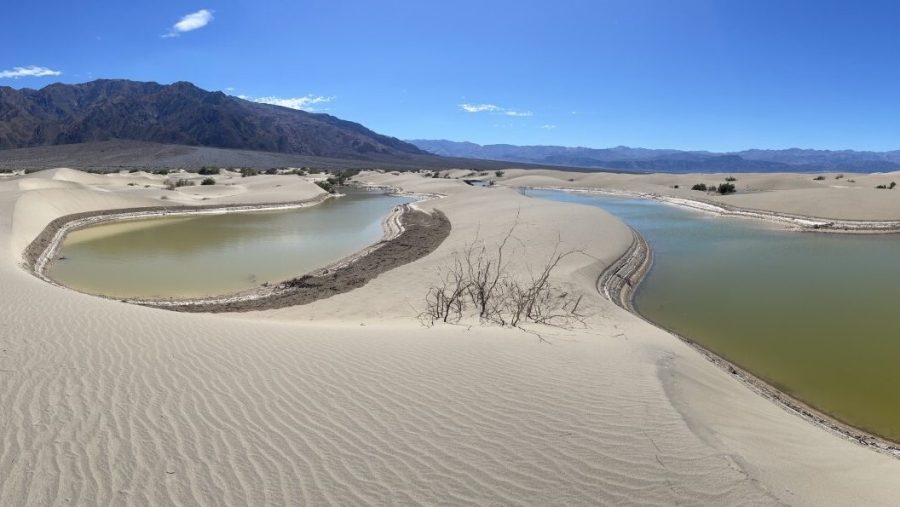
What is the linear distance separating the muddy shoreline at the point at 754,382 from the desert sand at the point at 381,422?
0.67 meters

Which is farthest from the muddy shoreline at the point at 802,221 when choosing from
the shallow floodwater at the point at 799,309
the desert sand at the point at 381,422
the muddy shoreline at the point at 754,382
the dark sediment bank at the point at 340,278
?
the desert sand at the point at 381,422

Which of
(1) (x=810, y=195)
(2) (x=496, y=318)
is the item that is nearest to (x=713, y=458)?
(2) (x=496, y=318)

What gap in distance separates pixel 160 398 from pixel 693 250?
1737 cm

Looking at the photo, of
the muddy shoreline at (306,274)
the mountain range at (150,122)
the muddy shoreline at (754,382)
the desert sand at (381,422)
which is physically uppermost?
the mountain range at (150,122)

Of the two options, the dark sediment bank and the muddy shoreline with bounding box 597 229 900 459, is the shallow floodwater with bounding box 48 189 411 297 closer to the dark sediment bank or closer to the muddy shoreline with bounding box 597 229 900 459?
the dark sediment bank

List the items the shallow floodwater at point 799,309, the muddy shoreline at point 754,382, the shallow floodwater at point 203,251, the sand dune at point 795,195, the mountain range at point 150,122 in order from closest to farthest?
1. the muddy shoreline at point 754,382
2. the shallow floodwater at point 799,309
3. the shallow floodwater at point 203,251
4. the sand dune at point 795,195
5. the mountain range at point 150,122

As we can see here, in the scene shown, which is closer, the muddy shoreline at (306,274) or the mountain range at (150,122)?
the muddy shoreline at (306,274)

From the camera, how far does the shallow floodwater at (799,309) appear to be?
279 inches

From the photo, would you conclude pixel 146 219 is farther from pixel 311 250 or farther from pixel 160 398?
pixel 160 398

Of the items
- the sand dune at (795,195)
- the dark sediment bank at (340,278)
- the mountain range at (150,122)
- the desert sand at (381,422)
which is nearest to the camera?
the desert sand at (381,422)

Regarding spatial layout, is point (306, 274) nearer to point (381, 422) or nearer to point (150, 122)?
point (381, 422)

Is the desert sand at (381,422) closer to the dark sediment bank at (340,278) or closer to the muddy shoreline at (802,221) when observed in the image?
the dark sediment bank at (340,278)

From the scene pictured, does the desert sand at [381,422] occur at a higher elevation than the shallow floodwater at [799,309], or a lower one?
higher

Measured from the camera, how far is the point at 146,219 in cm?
2481
